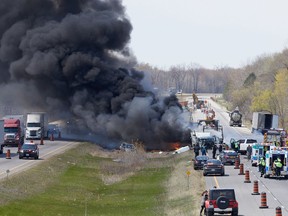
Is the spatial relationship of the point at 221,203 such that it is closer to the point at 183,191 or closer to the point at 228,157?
the point at 183,191

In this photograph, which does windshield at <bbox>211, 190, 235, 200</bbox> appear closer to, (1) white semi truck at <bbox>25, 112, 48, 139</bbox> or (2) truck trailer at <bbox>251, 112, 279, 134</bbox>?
(1) white semi truck at <bbox>25, 112, 48, 139</bbox>

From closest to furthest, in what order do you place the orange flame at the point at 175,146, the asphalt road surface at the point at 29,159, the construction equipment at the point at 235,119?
the asphalt road surface at the point at 29,159 → the orange flame at the point at 175,146 → the construction equipment at the point at 235,119

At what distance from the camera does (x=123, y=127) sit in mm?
96938

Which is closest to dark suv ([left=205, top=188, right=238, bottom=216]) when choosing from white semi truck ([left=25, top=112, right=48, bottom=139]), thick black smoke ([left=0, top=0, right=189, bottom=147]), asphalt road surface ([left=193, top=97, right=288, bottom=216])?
asphalt road surface ([left=193, top=97, right=288, bottom=216])

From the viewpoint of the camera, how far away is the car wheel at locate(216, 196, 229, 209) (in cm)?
4078

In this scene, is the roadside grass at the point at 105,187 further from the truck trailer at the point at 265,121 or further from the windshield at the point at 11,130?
the truck trailer at the point at 265,121

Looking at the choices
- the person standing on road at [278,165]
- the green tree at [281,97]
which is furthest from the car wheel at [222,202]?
the green tree at [281,97]

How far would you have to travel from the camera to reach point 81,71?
10169cm

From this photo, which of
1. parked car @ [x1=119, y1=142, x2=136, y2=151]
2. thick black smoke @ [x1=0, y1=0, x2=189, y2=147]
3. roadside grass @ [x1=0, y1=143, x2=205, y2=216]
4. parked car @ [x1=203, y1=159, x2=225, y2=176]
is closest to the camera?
roadside grass @ [x1=0, y1=143, x2=205, y2=216]

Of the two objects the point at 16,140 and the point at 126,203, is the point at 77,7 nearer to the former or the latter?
the point at 16,140

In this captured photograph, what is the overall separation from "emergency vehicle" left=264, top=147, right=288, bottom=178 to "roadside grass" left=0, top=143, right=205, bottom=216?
5.16m

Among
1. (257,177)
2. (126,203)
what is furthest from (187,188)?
(257,177)

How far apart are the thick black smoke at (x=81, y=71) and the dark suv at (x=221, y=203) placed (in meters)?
52.3

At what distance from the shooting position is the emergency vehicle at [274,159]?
6259 centimetres
